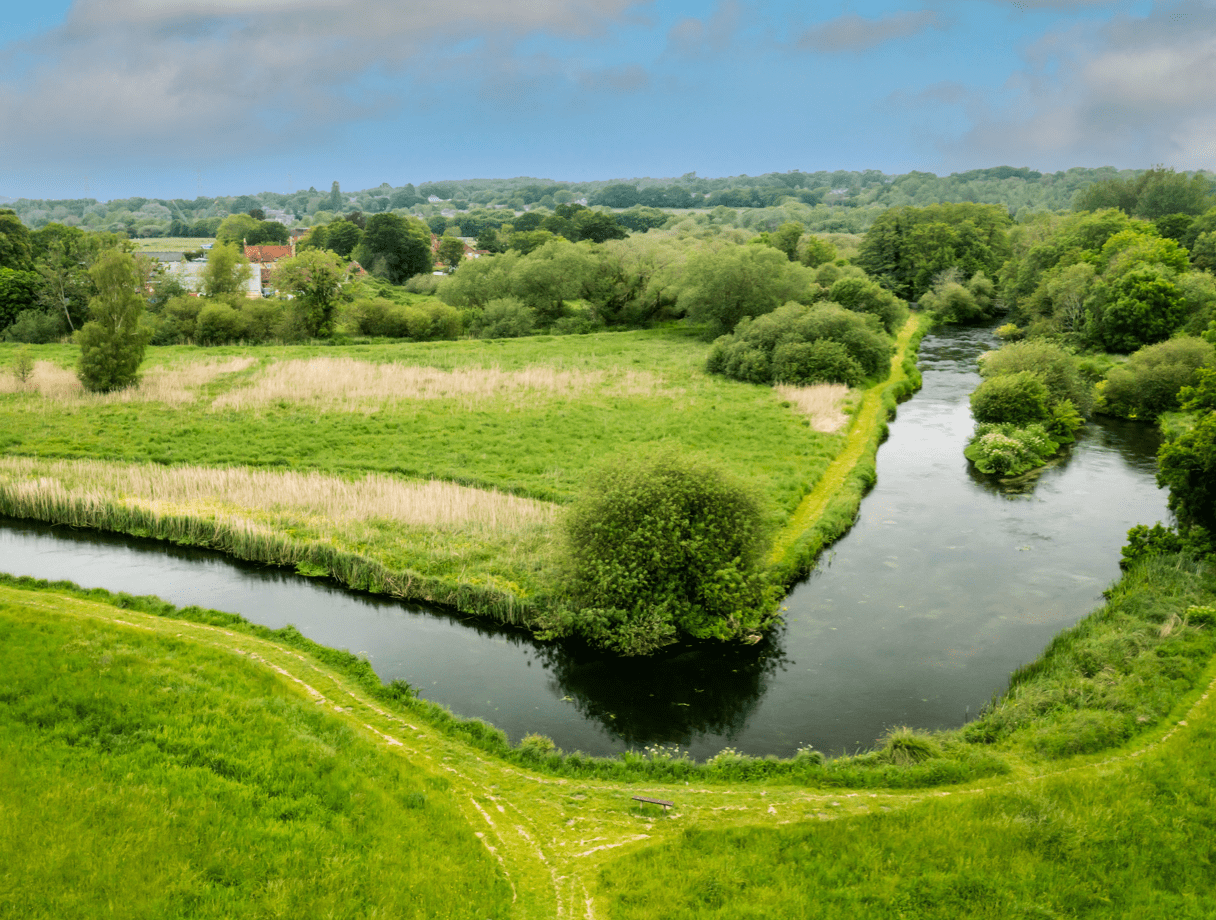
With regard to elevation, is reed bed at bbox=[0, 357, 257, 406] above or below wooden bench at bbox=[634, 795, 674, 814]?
above

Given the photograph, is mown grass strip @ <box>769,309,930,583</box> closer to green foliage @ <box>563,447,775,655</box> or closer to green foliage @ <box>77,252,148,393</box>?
green foliage @ <box>563,447,775,655</box>

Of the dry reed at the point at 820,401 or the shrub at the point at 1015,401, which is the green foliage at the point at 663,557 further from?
the shrub at the point at 1015,401

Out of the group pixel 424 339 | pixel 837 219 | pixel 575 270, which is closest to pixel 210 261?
pixel 424 339

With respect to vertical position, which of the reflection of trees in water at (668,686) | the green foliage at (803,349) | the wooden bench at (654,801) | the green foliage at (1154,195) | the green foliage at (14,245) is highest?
the green foliage at (1154,195)

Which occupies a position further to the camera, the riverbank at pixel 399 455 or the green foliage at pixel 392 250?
the green foliage at pixel 392 250

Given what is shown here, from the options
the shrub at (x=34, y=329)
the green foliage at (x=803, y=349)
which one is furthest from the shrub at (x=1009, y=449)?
the shrub at (x=34, y=329)

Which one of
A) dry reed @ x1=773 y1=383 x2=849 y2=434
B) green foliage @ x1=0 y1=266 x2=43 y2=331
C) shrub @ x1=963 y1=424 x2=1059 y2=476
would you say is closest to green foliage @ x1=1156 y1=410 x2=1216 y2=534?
shrub @ x1=963 y1=424 x2=1059 y2=476

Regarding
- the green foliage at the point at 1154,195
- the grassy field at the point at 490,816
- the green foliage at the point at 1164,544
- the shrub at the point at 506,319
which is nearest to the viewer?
the grassy field at the point at 490,816
